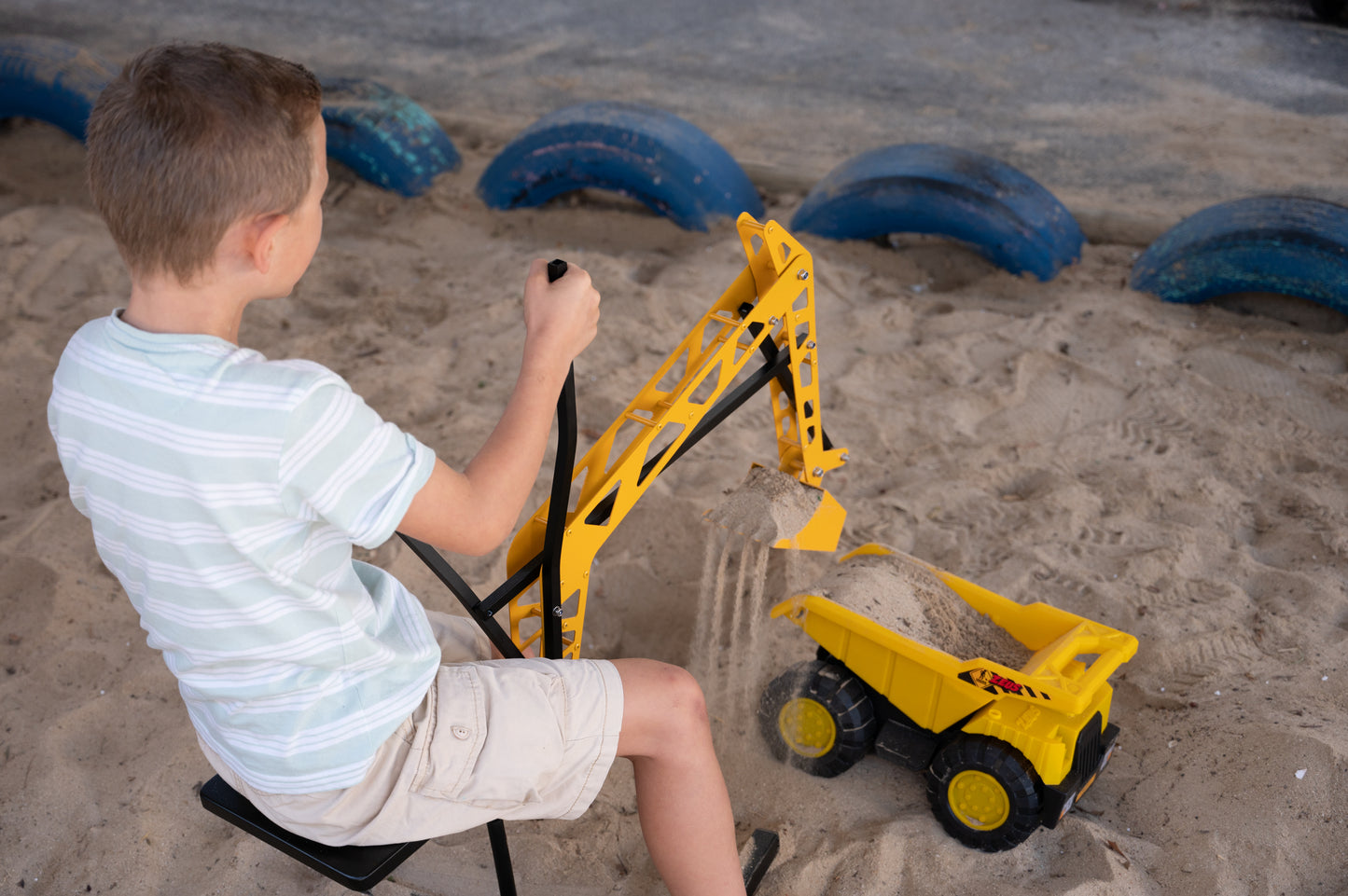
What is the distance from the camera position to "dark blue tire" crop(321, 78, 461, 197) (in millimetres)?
Answer: 4418

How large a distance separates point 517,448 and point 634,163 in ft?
9.78

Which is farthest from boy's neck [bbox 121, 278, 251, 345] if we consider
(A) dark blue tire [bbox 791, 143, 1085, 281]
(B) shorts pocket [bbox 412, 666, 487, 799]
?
(A) dark blue tire [bbox 791, 143, 1085, 281]

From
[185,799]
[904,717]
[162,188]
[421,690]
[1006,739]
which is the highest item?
[162,188]

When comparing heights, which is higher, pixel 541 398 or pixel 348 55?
pixel 541 398

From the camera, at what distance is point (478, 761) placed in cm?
139

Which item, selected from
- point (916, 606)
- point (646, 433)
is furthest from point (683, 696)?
point (916, 606)

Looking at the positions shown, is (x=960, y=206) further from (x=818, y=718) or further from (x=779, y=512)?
(x=818, y=718)

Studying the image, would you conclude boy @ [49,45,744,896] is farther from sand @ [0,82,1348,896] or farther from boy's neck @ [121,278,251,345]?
sand @ [0,82,1348,896]

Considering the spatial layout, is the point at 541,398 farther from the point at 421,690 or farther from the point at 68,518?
the point at 68,518

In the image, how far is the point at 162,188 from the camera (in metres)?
1.11

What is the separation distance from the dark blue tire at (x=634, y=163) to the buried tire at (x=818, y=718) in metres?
2.40

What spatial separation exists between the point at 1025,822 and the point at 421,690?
Result: 1085 mm

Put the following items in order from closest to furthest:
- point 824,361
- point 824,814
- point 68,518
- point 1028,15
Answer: point 824,814, point 68,518, point 824,361, point 1028,15

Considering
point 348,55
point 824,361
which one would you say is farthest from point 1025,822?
point 348,55
